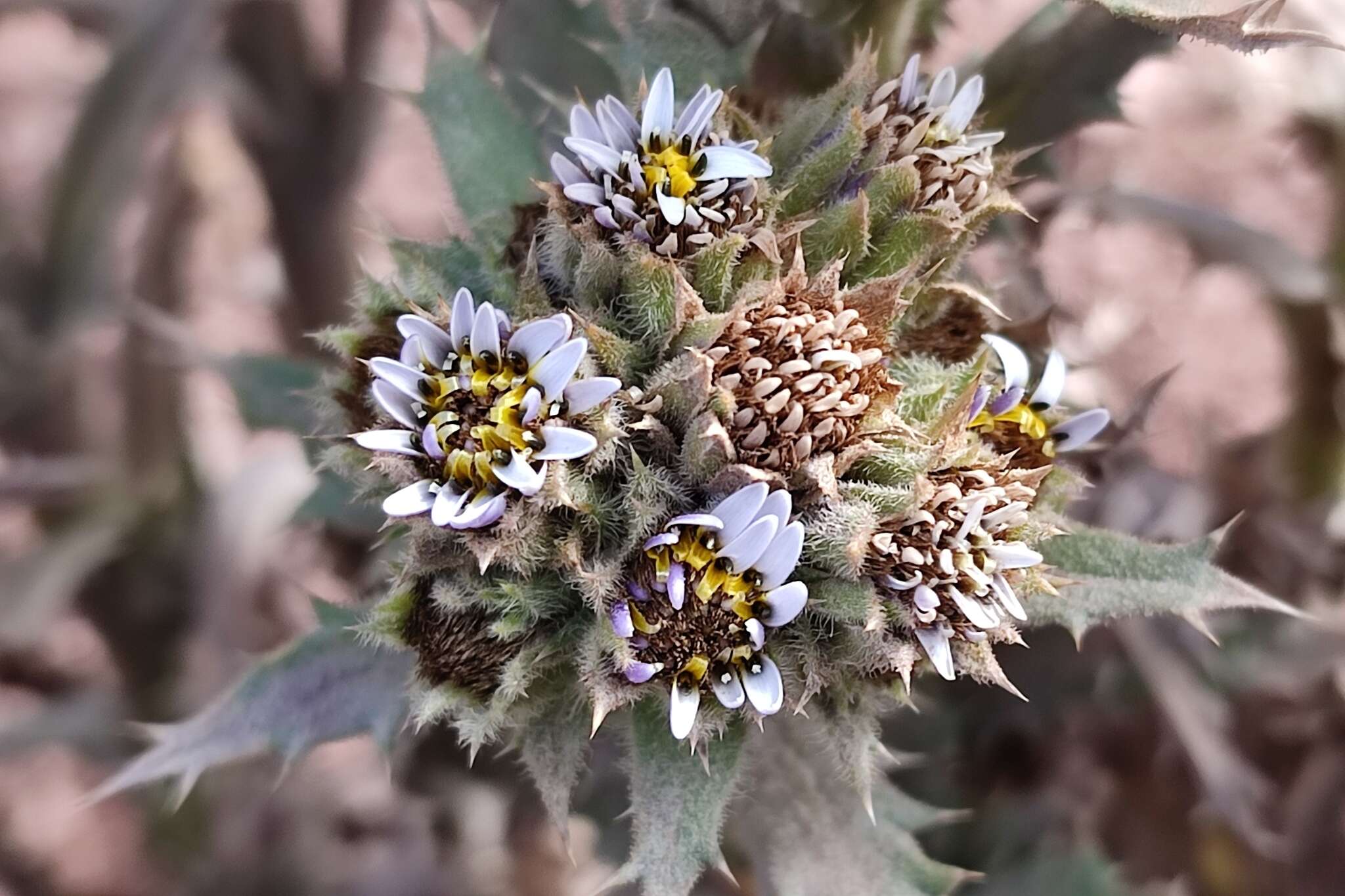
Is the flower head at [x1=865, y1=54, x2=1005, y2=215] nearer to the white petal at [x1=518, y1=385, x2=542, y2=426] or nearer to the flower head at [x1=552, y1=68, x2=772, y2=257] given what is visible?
the flower head at [x1=552, y1=68, x2=772, y2=257]

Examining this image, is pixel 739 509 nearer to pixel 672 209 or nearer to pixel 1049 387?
pixel 672 209

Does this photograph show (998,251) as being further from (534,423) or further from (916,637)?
(534,423)

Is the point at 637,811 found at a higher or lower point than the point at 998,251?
lower

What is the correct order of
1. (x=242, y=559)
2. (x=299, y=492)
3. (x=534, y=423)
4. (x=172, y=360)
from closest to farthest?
(x=534, y=423) → (x=172, y=360) → (x=242, y=559) → (x=299, y=492)

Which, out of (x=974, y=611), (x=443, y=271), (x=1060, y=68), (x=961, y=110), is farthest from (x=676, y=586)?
(x=1060, y=68)

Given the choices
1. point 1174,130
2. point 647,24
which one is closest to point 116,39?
point 647,24

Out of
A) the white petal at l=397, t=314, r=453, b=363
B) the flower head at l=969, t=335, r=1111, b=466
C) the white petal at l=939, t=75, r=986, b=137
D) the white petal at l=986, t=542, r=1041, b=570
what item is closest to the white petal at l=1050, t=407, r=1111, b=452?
the flower head at l=969, t=335, r=1111, b=466

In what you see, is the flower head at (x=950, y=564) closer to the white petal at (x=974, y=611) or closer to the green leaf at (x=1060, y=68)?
the white petal at (x=974, y=611)
